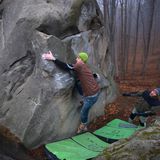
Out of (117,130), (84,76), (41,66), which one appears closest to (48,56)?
(41,66)

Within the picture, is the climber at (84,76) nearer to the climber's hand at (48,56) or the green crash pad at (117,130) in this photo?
the climber's hand at (48,56)

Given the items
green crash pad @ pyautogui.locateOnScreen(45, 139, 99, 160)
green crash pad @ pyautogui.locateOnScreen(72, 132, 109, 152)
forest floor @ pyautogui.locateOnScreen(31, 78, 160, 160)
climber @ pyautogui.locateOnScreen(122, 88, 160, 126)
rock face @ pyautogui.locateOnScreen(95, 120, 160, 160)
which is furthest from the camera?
climber @ pyautogui.locateOnScreen(122, 88, 160, 126)

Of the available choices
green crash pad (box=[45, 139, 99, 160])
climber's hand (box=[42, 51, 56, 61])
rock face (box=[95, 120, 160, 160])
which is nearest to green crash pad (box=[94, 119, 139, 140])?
green crash pad (box=[45, 139, 99, 160])

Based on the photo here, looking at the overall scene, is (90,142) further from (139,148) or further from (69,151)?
(139,148)

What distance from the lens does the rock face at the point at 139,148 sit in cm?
607

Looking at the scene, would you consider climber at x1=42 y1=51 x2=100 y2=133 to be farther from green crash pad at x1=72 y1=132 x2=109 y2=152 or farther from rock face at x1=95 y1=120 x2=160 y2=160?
rock face at x1=95 y1=120 x2=160 y2=160

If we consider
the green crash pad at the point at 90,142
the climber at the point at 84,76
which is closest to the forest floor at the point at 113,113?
the green crash pad at the point at 90,142

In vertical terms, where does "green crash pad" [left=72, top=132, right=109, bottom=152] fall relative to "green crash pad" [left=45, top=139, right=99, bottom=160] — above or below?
below

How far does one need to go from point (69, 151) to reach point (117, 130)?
2.11 metres

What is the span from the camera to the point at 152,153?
6.04 m

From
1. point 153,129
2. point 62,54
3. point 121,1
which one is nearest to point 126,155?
point 153,129

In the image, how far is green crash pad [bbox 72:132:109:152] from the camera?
9557mm

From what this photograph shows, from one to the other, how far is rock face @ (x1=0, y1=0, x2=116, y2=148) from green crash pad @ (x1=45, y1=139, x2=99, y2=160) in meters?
0.85

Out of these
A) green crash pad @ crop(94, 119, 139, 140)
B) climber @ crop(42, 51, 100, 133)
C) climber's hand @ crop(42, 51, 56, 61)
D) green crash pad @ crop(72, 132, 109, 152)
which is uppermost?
climber's hand @ crop(42, 51, 56, 61)
